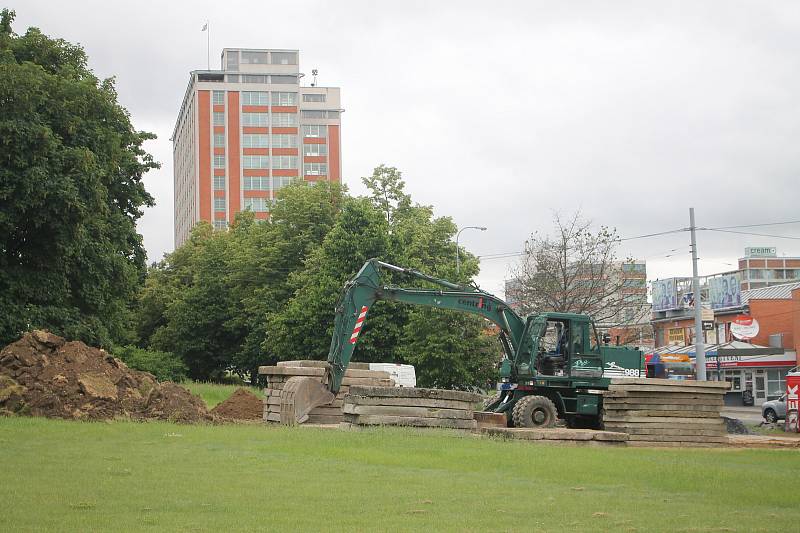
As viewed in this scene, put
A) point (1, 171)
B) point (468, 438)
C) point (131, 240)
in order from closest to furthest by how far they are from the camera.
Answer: point (468, 438)
point (1, 171)
point (131, 240)

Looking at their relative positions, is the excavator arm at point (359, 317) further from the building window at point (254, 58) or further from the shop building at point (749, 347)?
the building window at point (254, 58)

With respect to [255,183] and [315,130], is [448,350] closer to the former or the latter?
[255,183]

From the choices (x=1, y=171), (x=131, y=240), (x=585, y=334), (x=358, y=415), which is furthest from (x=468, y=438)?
(x=131, y=240)

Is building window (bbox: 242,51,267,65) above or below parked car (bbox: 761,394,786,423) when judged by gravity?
above

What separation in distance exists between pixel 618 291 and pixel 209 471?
36.3m

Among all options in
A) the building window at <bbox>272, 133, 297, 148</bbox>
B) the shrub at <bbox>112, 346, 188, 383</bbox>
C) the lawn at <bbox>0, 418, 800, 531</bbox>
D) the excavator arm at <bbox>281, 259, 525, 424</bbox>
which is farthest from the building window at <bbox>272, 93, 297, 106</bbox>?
the lawn at <bbox>0, 418, 800, 531</bbox>

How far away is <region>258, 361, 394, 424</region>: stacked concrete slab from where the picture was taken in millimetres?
26656

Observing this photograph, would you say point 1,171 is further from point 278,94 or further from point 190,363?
point 278,94

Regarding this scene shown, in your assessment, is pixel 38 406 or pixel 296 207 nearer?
pixel 38 406

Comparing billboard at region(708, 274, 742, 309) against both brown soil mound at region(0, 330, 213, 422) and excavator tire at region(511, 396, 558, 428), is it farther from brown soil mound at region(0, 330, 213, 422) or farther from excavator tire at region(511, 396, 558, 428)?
brown soil mound at region(0, 330, 213, 422)

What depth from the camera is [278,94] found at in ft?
463

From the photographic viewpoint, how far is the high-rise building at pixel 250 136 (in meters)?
A: 138

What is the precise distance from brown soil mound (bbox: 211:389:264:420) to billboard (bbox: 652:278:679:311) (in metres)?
59.6

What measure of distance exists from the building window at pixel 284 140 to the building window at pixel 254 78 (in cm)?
887
